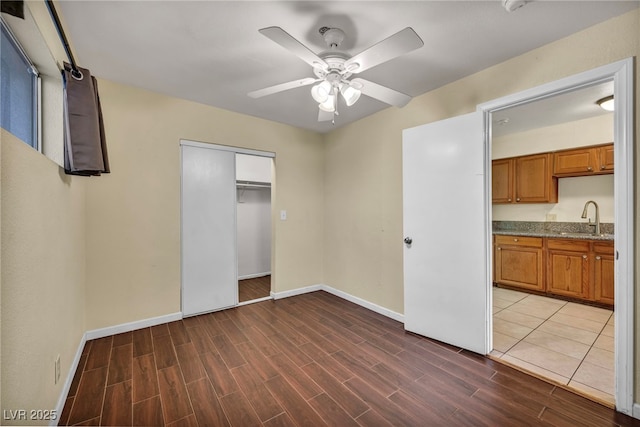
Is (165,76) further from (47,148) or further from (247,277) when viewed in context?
(247,277)

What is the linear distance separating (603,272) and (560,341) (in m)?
1.55

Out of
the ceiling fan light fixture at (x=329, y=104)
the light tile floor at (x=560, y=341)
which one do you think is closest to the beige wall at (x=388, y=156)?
the light tile floor at (x=560, y=341)

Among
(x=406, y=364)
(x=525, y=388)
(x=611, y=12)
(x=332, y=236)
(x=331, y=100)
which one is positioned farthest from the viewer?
(x=332, y=236)

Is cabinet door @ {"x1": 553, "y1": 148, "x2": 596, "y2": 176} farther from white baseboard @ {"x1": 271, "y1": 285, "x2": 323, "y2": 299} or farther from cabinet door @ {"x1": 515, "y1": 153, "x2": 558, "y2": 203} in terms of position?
white baseboard @ {"x1": 271, "y1": 285, "x2": 323, "y2": 299}

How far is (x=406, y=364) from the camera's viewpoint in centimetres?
210

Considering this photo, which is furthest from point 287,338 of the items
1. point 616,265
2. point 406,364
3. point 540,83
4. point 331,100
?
point 540,83

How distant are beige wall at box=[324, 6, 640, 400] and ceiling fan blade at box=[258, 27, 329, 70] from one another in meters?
1.52

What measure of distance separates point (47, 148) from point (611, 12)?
145 inches

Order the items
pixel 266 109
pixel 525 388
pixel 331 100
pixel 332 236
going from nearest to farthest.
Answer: pixel 525 388 → pixel 331 100 → pixel 266 109 → pixel 332 236

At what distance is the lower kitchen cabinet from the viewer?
3203mm

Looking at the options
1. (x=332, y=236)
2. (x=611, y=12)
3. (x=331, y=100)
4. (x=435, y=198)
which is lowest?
(x=332, y=236)

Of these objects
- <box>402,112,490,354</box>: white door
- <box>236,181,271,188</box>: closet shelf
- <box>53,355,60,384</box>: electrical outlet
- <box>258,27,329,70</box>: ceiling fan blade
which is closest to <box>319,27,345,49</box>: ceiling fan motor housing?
<box>258,27,329,70</box>: ceiling fan blade

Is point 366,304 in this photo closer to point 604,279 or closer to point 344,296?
point 344,296

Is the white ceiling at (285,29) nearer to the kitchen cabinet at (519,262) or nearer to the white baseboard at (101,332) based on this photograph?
the white baseboard at (101,332)
